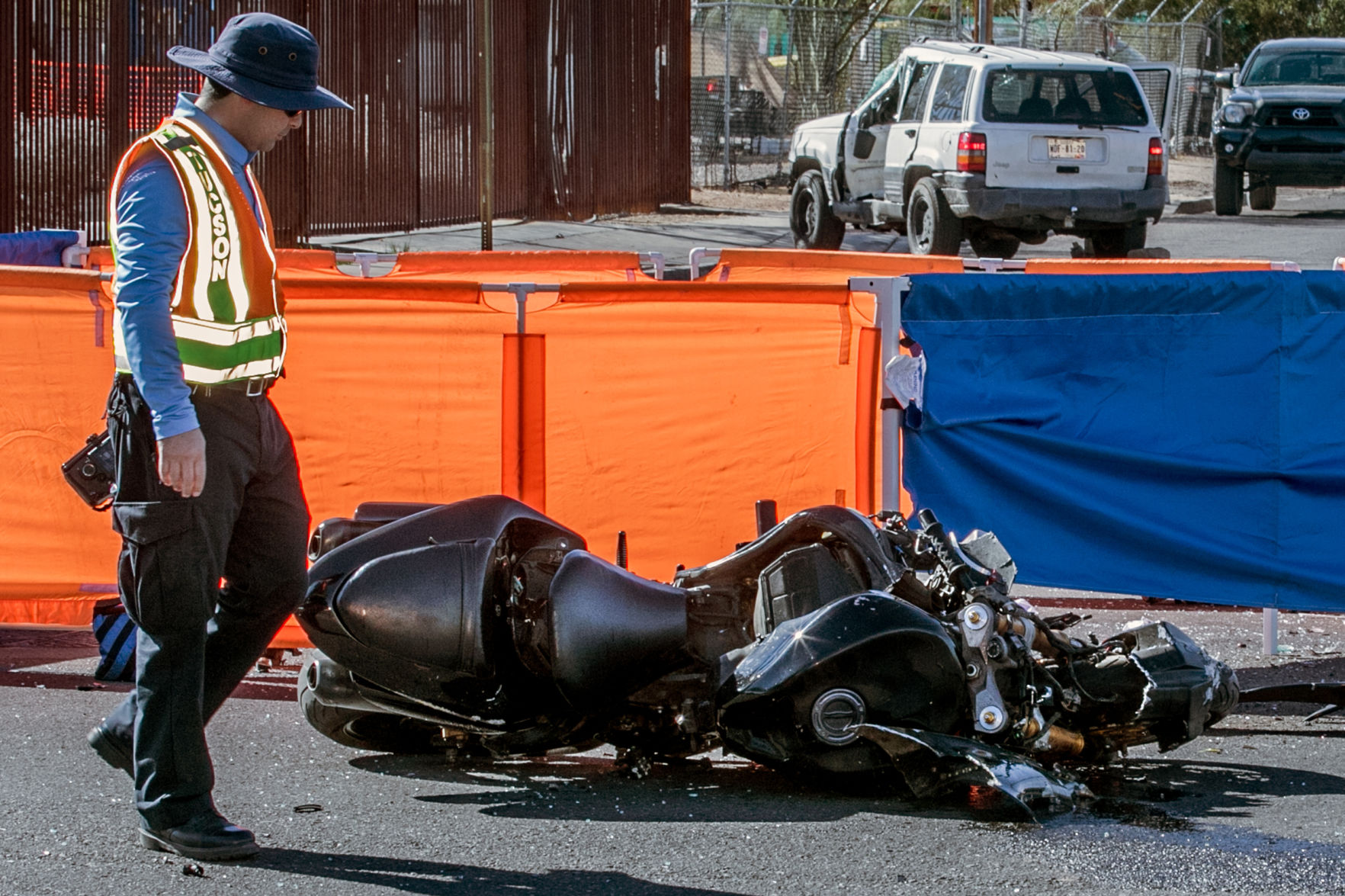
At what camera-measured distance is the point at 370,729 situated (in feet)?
16.5

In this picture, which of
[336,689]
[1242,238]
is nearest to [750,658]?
[336,689]

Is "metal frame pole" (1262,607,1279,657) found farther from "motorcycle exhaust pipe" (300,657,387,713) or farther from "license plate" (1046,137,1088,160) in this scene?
"license plate" (1046,137,1088,160)

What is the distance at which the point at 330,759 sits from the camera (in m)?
5.10

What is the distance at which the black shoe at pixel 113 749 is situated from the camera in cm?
430

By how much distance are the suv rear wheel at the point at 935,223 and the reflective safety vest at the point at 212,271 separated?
45.2 feet

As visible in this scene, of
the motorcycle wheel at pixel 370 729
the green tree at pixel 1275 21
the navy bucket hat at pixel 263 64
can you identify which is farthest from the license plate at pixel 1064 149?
the green tree at pixel 1275 21

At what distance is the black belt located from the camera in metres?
4.09

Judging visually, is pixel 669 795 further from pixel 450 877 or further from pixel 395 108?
pixel 395 108

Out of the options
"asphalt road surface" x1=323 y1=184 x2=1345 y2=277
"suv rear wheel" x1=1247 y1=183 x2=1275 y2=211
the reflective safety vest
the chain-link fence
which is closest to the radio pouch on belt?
the reflective safety vest

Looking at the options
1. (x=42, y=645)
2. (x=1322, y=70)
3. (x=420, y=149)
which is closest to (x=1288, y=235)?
(x=1322, y=70)

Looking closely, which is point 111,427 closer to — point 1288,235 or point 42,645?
point 42,645

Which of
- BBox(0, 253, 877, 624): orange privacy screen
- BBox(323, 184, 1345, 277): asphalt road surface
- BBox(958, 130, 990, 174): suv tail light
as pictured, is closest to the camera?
BBox(0, 253, 877, 624): orange privacy screen

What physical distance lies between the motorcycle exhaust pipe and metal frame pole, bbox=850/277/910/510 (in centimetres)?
209

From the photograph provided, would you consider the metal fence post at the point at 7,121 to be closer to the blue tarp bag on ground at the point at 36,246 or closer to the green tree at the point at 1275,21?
the blue tarp bag on ground at the point at 36,246
